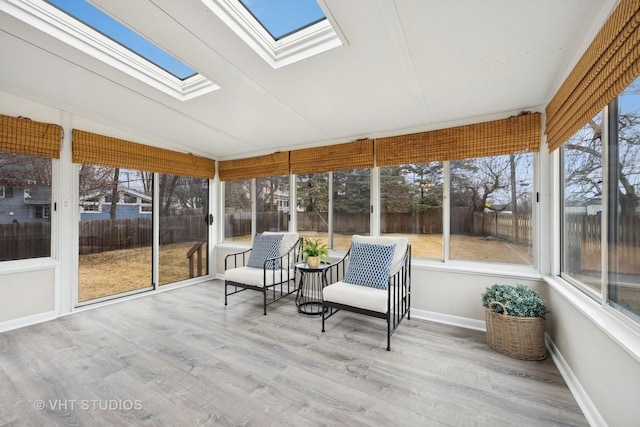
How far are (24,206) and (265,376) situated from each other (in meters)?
3.13

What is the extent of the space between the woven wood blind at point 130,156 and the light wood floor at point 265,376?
186 cm

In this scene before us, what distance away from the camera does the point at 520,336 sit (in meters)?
2.17

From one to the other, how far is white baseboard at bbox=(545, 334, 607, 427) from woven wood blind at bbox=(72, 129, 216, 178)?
485 cm

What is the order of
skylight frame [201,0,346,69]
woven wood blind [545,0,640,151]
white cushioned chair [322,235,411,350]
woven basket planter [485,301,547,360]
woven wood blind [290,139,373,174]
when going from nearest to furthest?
woven wood blind [545,0,640,151]
skylight frame [201,0,346,69]
woven basket planter [485,301,547,360]
white cushioned chair [322,235,411,350]
woven wood blind [290,139,373,174]

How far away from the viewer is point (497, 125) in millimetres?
2666

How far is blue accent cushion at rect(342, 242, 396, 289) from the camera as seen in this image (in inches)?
107

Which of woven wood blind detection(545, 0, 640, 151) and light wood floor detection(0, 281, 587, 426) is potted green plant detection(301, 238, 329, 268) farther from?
woven wood blind detection(545, 0, 640, 151)

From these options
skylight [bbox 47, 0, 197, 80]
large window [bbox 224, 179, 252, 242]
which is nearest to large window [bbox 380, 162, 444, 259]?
large window [bbox 224, 179, 252, 242]

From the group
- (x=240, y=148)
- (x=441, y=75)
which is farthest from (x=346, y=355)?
(x=240, y=148)

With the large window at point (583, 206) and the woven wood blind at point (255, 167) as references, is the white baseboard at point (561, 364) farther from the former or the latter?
the woven wood blind at point (255, 167)

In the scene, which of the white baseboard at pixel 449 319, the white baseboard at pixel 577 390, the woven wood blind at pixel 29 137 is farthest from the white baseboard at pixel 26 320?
the white baseboard at pixel 577 390

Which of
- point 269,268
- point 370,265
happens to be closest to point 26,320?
point 269,268

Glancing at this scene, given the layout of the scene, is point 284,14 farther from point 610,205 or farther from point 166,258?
point 166,258

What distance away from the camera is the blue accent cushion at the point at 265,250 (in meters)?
3.62
